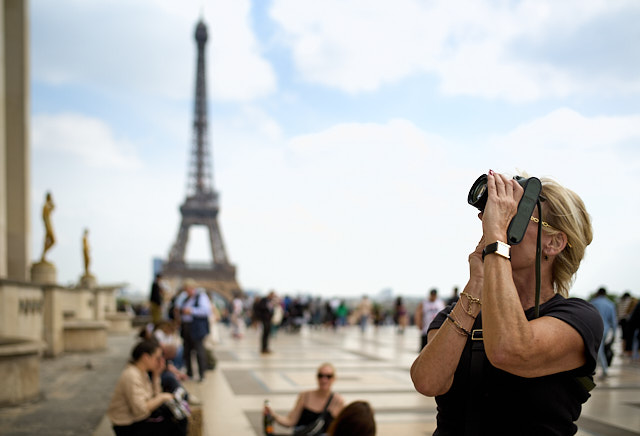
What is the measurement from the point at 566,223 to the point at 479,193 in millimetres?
256

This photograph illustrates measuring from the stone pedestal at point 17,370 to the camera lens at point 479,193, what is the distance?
→ 22.0 feet

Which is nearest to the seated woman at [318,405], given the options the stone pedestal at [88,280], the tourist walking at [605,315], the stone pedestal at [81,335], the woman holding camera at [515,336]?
the woman holding camera at [515,336]

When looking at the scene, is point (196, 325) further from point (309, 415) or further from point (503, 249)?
point (503, 249)

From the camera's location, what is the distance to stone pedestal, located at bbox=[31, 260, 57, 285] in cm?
1416

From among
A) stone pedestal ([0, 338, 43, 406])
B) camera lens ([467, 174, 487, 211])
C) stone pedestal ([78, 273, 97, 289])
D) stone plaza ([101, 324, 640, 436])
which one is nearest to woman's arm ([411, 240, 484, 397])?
camera lens ([467, 174, 487, 211])

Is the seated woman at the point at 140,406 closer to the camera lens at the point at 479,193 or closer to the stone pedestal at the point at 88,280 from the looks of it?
the camera lens at the point at 479,193

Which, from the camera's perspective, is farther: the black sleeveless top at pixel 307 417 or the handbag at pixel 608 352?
the handbag at pixel 608 352

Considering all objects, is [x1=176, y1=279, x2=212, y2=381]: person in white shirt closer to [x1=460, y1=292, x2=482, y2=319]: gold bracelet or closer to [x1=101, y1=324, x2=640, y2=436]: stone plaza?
[x1=101, y1=324, x2=640, y2=436]: stone plaza

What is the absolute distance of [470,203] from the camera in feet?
5.65

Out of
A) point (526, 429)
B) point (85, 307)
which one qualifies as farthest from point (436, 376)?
point (85, 307)

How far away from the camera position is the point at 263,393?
8383 millimetres

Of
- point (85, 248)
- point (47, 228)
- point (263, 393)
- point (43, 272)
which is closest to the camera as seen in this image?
point (263, 393)

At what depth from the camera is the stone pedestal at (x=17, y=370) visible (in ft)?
23.3

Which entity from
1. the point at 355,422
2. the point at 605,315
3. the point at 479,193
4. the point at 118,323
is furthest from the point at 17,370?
the point at 118,323
